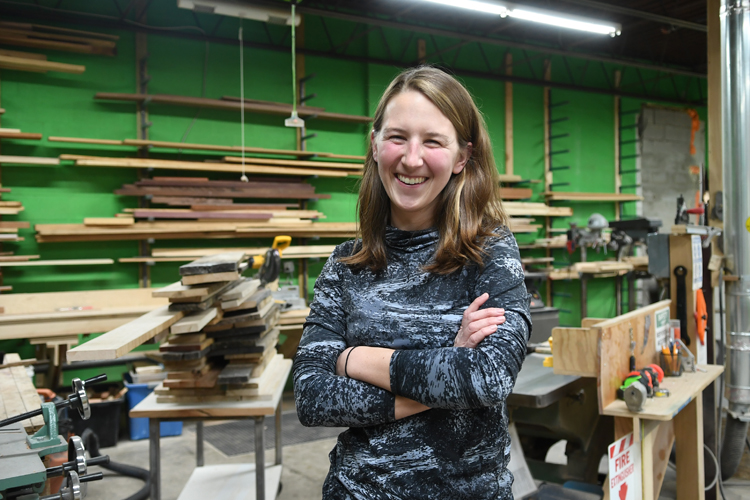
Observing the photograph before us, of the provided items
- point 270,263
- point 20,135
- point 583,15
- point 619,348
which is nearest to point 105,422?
point 270,263

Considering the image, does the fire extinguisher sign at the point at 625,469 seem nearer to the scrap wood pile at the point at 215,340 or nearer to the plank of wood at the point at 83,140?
the scrap wood pile at the point at 215,340

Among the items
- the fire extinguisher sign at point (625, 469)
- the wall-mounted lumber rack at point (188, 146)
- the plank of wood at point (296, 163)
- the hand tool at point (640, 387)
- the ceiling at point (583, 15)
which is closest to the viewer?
the fire extinguisher sign at point (625, 469)

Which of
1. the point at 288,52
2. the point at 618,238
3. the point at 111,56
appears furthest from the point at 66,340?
the point at 618,238

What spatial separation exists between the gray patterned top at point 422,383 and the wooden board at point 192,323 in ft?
3.42

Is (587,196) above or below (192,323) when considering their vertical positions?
above

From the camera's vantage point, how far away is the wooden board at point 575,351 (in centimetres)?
217

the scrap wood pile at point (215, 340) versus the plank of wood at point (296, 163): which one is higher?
the plank of wood at point (296, 163)

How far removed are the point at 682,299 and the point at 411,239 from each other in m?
2.28

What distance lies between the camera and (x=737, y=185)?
310 cm

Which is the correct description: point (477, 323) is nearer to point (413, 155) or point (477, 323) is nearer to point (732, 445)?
point (413, 155)

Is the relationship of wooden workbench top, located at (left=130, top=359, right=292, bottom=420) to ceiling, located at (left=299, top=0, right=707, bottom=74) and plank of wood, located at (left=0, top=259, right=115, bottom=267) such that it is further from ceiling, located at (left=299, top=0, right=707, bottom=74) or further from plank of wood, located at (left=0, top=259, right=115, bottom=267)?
ceiling, located at (left=299, top=0, right=707, bottom=74)

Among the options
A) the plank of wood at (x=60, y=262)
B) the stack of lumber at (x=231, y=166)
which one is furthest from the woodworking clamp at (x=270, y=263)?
the plank of wood at (x=60, y=262)

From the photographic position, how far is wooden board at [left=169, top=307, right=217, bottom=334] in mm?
2137

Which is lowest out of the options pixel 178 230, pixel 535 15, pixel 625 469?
pixel 625 469
